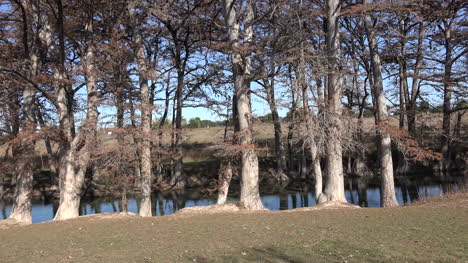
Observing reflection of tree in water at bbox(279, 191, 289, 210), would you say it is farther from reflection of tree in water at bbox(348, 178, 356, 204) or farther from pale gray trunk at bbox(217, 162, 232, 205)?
pale gray trunk at bbox(217, 162, 232, 205)

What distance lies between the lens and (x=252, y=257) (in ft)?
23.4

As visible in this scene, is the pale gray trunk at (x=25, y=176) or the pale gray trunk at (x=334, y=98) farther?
the pale gray trunk at (x=25, y=176)

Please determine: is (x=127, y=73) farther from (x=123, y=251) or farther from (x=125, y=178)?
(x=123, y=251)

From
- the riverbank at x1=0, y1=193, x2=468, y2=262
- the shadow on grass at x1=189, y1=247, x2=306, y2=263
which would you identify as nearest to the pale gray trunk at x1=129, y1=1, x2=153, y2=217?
the riverbank at x1=0, y1=193, x2=468, y2=262

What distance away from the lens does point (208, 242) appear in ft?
28.0

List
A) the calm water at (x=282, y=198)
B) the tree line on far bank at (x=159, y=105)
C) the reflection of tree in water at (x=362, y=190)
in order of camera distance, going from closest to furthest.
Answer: the tree line on far bank at (x=159, y=105), the reflection of tree in water at (x=362, y=190), the calm water at (x=282, y=198)

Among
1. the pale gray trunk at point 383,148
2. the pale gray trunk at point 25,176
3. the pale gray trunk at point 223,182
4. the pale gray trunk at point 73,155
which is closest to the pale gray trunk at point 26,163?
the pale gray trunk at point 25,176

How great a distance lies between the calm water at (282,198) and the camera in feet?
68.6

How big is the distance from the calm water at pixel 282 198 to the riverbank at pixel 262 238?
904 cm

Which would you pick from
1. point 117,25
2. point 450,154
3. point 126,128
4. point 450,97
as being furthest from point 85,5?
point 450,154

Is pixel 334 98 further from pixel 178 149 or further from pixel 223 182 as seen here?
pixel 178 149

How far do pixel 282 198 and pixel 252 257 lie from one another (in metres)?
16.7

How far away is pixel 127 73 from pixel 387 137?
11535 millimetres

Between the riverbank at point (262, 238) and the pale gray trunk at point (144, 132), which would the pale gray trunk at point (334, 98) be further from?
the pale gray trunk at point (144, 132)
